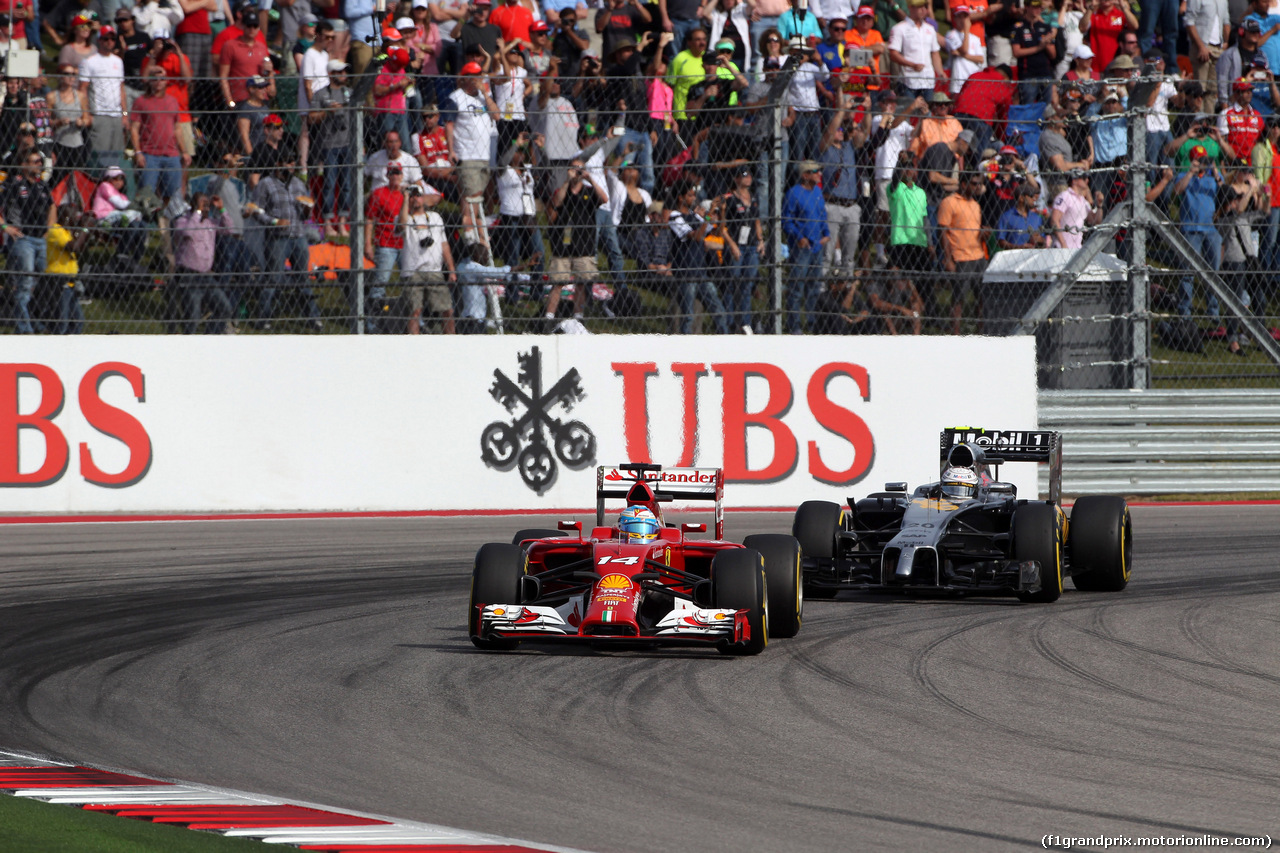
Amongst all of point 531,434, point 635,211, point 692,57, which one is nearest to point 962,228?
point 635,211

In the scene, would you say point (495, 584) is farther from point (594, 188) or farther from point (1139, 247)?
point (1139, 247)

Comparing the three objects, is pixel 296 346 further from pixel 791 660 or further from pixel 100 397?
pixel 791 660

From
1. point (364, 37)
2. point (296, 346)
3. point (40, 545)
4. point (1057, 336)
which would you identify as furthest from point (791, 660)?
point (364, 37)

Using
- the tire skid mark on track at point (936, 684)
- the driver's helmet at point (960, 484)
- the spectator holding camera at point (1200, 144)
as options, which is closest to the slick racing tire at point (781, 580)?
the tire skid mark on track at point (936, 684)

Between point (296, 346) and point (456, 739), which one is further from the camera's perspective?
point (296, 346)

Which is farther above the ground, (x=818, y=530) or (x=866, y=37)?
(x=866, y=37)

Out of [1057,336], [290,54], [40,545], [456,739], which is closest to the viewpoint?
[456,739]

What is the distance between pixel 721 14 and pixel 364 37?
386 centimetres

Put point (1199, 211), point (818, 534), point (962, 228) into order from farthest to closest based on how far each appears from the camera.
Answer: point (1199, 211), point (962, 228), point (818, 534)

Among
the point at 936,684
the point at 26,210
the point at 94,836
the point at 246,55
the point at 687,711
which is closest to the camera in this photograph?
the point at 94,836

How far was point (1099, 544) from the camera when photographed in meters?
11.0

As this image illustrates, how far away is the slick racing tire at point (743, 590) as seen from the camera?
27.7 ft

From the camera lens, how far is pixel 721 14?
1934 centimetres

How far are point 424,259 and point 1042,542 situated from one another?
6.76 meters
